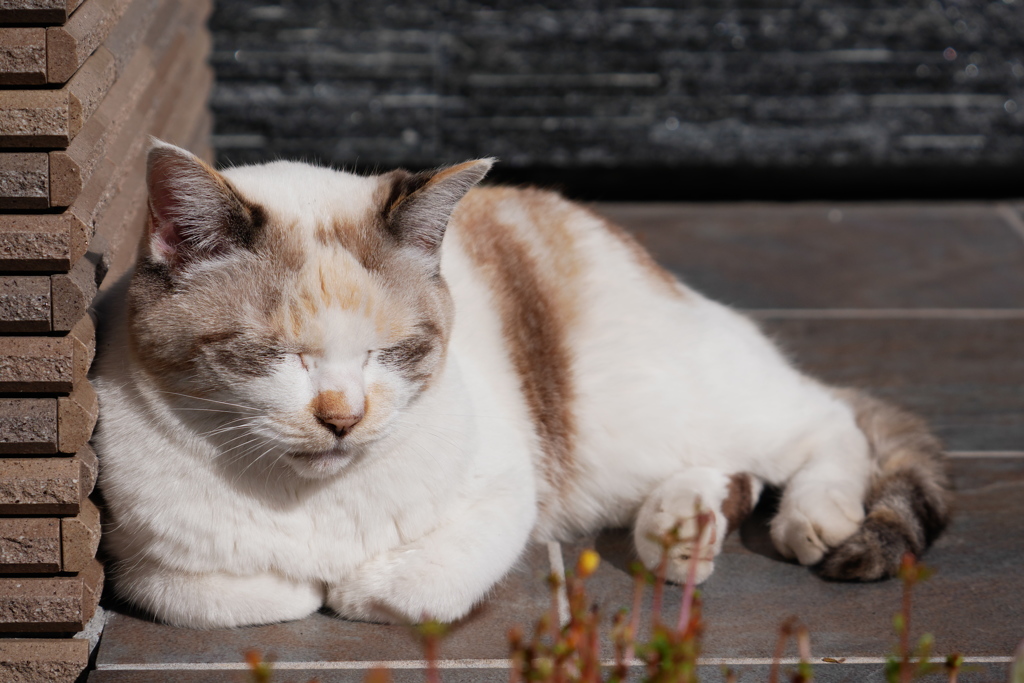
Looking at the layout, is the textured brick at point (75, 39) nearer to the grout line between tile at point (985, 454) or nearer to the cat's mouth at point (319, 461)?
the cat's mouth at point (319, 461)

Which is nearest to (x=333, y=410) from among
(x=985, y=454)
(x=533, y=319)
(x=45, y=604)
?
(x=45, y=604)

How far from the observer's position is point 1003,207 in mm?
4422

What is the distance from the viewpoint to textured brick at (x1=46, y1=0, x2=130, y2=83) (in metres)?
1.49

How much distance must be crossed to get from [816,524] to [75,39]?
163 cm

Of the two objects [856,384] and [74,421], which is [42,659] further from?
[856,384]

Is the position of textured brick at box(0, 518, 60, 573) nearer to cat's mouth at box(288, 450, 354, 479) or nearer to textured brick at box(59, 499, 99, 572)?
textured brick at box(59, 499, 99, 572)

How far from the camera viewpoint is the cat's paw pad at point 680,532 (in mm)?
1960

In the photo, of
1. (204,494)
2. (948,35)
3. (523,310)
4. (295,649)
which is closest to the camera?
(204,494)

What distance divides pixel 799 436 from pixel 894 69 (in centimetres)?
268

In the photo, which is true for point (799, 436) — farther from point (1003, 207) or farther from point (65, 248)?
point (1003, 207)

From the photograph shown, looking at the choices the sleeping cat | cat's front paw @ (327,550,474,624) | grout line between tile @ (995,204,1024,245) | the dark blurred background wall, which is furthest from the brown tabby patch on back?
grout line between tile @ (995,204,1024,245)

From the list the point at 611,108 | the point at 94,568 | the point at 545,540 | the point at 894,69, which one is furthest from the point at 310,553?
the point at 894,69

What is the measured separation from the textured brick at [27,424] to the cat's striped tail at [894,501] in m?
1.49

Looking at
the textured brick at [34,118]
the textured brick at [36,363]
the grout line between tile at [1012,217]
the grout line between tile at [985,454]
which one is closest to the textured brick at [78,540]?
the textured brick at [36,363]
